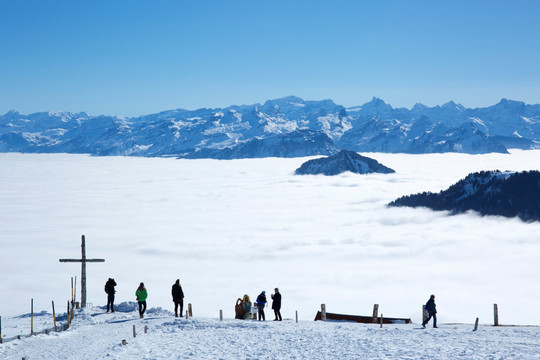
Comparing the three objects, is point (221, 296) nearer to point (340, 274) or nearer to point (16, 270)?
point (340, 274)

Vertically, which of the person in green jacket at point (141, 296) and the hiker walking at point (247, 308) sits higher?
the person in green jacket at point (141, 296)

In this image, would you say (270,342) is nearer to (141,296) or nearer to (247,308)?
(247,308)

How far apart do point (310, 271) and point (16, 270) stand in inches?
4207

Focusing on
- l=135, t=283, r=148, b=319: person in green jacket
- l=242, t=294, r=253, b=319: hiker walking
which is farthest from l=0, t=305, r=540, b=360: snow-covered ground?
l=242, t=294, r=253, b=319: hiker walking

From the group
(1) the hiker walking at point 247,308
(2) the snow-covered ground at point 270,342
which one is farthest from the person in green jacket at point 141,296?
(1) the hiker walking at point 247,308

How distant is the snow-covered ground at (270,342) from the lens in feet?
72.7

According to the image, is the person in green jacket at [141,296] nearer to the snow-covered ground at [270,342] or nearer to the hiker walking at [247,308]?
the snow-covered ground at [270,342]

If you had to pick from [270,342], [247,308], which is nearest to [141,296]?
[247,308]

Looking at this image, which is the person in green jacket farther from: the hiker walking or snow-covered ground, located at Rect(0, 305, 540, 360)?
the hiker walking

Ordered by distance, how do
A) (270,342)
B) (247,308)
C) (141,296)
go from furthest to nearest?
1. (247,308)
2. (141,296)
3. (270,342)

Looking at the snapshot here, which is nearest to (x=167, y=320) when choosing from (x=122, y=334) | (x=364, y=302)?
(x=122, y=334)

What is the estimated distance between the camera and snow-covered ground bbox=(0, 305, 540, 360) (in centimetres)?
2216

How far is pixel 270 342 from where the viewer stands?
24688mm

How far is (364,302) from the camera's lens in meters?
142
